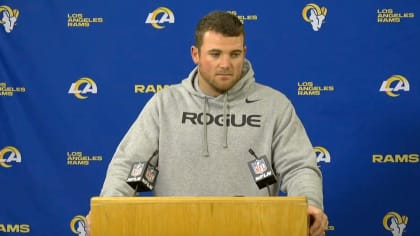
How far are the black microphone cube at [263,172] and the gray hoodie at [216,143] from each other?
0.36 m

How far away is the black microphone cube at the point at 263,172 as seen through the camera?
1701 mm

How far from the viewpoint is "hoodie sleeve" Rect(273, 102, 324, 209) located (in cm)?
198

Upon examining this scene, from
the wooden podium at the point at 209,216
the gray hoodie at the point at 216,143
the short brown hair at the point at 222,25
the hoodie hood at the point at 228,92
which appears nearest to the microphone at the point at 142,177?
the wooden podium at the point at 209,216

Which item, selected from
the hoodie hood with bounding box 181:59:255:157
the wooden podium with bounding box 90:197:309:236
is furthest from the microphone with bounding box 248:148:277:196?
the hoodie hood with bounding box 181:59:255:157

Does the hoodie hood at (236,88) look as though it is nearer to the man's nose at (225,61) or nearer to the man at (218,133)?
the man at (218,133)

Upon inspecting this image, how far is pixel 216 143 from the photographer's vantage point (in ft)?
7.16

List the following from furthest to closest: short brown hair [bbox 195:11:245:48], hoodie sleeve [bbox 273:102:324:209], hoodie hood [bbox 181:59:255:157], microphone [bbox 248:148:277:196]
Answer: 1. hoodie hood [bbox 181:59:255:157]
2. short brown hair [bbox 195:11:245:48]
3. hoodie sleeve [bbox 273:102:324:209]
4. microphone [bbox 248:148:277:196]

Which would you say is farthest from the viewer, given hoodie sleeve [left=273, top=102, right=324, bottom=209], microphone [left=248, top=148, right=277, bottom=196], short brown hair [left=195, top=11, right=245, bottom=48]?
short brown hair [left=195, top=11, right=245, bottom=48]

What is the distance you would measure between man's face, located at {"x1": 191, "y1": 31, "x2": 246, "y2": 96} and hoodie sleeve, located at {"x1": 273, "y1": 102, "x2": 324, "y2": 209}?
9.3 inches

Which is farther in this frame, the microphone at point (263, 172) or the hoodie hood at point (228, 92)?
the hoodie hood at point (228, 92)

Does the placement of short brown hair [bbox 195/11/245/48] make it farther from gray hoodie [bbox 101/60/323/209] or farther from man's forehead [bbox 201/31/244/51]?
gray hoodie [bbox 101/60/323/209]

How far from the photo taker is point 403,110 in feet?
10.2

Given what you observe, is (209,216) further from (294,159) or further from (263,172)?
A: (294,159)

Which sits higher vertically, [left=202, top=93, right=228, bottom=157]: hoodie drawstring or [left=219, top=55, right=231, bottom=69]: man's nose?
[left=219, top=55, right=231, bottom=69]: man's nose
